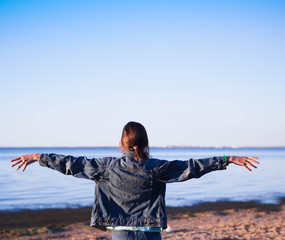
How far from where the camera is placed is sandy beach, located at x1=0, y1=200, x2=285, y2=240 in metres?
8.25

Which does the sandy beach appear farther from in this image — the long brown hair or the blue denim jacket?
the long brown hair

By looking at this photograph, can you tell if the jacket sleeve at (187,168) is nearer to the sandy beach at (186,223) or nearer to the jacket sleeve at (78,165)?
the jacket sleeve at (78,165)

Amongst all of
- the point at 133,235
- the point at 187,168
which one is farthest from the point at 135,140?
the point at 133,235

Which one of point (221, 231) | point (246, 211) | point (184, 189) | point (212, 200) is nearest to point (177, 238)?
point (221, 231)

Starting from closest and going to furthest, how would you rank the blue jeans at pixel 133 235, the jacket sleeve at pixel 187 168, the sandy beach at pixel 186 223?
1. the blue jeans at pixel 133 235
2. the jacket sleeve at pixel 187 168
3. the sandy beach at pixel 186 223

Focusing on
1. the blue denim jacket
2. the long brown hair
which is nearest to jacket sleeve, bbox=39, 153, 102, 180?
the blue denim jacket

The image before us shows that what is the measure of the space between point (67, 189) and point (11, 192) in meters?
2.62

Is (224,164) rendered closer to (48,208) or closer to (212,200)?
(48,208)

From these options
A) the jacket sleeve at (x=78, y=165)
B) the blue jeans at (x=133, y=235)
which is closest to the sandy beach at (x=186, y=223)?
the blue jeans at (x=133, y=235)

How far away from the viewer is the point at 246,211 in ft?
39.7

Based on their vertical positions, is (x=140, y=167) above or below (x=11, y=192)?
above

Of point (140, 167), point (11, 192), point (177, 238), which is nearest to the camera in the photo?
point (140, 167)

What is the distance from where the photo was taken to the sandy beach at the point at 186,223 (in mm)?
8250

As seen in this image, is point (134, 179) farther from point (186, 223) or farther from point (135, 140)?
point (186, 223)
